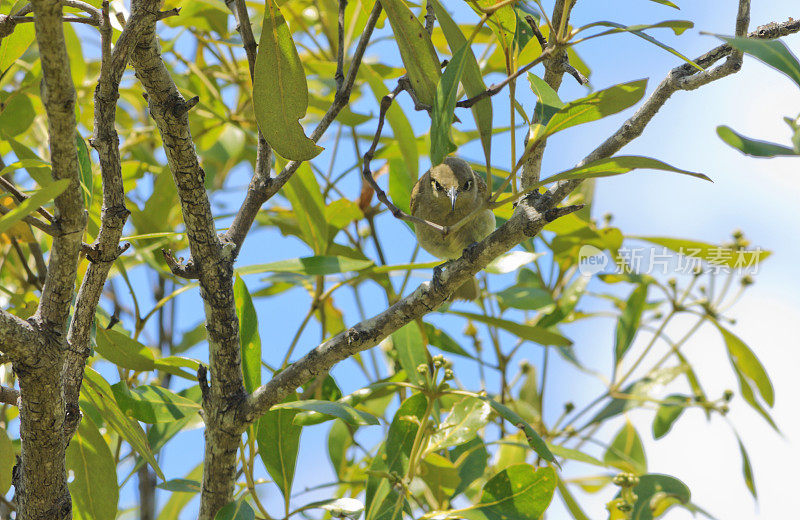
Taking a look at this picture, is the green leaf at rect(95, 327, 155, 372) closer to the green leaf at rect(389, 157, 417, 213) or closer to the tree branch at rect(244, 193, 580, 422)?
the tree branch at rect(244, 193, 580, 422)

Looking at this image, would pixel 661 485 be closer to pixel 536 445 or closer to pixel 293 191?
pixel 536 445

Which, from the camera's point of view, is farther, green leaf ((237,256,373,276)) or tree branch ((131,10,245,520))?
green leaf ((237,256,373,276))

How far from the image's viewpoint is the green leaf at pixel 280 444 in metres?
1.62

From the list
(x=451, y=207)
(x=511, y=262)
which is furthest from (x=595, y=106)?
(x=451, y=207)

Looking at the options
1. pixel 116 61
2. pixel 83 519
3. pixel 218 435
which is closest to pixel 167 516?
pixel 83 519

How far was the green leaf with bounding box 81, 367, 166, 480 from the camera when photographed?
1.38m

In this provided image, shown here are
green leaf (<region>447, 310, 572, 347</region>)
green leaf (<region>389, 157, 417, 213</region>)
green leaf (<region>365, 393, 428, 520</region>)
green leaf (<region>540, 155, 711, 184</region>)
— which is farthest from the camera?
green leaf (<region>389, 157, 417, 213</region>)

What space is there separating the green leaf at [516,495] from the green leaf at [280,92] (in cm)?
86

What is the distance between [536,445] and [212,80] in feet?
5.88

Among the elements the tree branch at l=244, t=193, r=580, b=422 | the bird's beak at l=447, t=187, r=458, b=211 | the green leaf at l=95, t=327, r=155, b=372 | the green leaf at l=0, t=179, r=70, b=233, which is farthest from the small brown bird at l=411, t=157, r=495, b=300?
the green leaf at l=0, t=179, r=70, b=233

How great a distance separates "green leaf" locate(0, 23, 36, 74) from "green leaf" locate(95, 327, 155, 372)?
650 mm

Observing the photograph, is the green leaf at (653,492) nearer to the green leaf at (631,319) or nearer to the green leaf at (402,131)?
the green leaf at (631,319)

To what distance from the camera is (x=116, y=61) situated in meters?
1.04

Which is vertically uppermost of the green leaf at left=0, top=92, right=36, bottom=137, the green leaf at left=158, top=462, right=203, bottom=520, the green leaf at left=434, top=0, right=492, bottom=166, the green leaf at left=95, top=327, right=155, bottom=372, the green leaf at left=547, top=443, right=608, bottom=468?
the green leaf at left=0, top=92, right=36, bottom=137
